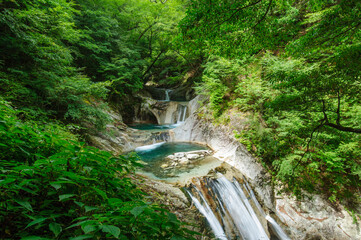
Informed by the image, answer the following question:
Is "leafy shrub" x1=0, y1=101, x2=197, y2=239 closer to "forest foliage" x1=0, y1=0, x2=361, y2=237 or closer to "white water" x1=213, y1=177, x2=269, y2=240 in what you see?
"forest foliage" x1=0, y1=0, x2=361, y2=237

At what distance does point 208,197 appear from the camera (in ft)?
14.1

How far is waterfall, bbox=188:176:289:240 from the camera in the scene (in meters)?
4.01

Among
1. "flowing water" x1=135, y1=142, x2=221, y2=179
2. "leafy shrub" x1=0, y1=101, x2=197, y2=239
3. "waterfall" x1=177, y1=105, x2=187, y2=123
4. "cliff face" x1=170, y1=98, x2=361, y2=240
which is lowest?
A: "cliff face" x1=170, y1=98, x2=361, y2=240

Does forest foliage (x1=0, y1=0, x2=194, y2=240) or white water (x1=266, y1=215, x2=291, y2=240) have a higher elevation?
→ forest foliage (x1=0, y1=0, x2=194, y2=240)

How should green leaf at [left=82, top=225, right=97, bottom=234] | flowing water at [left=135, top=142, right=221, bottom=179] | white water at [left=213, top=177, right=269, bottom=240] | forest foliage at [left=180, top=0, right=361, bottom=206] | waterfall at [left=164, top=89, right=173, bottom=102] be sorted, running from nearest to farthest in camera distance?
green leaf at [left=82, top=225, right=97, bottom=234] → forest foliage at [left=180, top=0, right=361, bottom=206] → white water at [left=213, top=177, right=269, bottom=240] → flowing water at [left=135, top=142, right=221, bottom=179] → waterfall at [left=164, top=89, right=173, bottom=102]

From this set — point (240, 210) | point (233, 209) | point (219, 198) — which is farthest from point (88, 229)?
point (240, 210)

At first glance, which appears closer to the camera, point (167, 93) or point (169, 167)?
point (169, 167)

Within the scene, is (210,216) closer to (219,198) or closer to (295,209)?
(219,198)

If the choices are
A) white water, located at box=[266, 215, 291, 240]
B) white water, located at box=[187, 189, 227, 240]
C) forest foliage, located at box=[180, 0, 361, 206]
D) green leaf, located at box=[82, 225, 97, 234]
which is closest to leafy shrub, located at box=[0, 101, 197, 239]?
green leaf, located at box=[82, 225, 97, 234]

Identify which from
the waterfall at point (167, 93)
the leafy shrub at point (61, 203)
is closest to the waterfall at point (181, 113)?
the waterfall at point (167, 93)

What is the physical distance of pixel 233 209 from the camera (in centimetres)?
443

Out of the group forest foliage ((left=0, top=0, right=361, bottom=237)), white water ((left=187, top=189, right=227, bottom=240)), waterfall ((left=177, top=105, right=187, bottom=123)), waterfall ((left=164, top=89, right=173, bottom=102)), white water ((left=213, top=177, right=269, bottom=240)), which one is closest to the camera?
forest foliage ((left=0, top=0, right=361, bottom=237))

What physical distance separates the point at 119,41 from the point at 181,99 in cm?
865

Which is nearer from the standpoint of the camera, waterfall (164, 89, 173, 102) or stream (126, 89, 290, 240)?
stream (126, 89, 290, 240)
